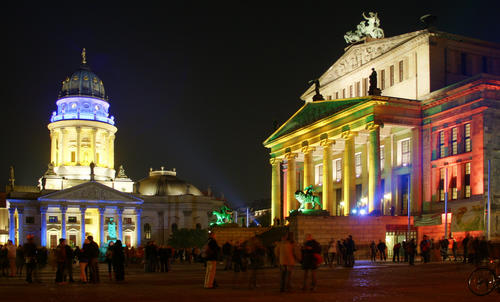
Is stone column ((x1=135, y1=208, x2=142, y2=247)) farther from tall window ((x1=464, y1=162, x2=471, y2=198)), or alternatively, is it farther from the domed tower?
tall window ((x1=464, y1=162, x2=471, y2=198))

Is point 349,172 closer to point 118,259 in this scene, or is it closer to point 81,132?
point 118,259

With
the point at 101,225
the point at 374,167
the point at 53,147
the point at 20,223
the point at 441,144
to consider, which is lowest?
the point at 101,225

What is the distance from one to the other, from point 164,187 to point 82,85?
81.5ft

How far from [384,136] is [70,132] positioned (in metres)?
78.0

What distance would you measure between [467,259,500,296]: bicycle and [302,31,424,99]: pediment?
125ft

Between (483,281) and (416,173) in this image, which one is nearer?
(483,281)

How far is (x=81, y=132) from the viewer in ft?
384

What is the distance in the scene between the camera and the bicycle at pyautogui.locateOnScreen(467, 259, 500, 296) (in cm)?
1647

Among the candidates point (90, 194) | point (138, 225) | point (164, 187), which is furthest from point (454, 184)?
point (164, 187)

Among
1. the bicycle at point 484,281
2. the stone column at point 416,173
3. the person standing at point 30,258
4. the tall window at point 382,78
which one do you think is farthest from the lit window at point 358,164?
the bicycle at point 484,281

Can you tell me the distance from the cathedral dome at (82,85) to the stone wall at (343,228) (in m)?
82.4

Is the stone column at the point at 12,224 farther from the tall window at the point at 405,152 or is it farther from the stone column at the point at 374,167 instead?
the stone column at the point at 374,167

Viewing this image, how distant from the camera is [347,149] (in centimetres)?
5194

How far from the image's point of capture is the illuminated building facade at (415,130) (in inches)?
1730
